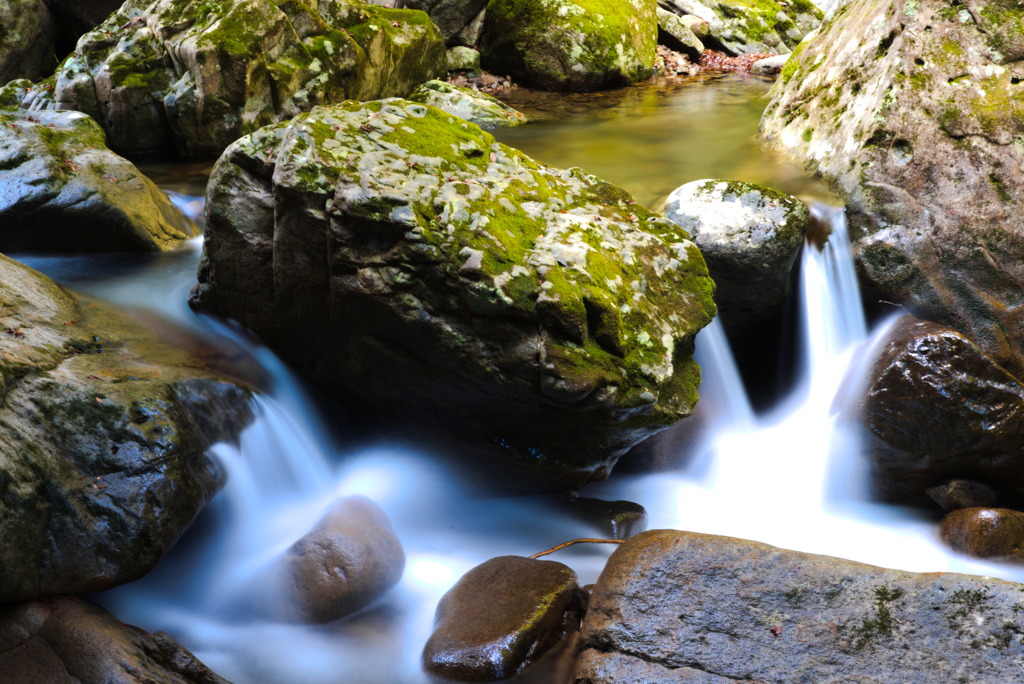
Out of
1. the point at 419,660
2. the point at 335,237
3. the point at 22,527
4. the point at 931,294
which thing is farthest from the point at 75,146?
the point at 931,294

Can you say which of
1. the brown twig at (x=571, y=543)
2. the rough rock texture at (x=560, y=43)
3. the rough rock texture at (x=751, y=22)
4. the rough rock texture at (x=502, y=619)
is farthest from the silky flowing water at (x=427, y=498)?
the rough rock texture at (x=751, y=22)

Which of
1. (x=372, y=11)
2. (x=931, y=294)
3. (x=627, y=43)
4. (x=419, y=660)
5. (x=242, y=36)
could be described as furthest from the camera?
(x=627, y=43)

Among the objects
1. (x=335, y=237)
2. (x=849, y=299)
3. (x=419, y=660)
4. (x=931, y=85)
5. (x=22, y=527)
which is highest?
(x=931, y=85)

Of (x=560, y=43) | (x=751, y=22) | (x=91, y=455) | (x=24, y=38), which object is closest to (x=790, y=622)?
(x=91, y=455)

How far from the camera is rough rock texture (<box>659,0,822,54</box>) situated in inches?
644

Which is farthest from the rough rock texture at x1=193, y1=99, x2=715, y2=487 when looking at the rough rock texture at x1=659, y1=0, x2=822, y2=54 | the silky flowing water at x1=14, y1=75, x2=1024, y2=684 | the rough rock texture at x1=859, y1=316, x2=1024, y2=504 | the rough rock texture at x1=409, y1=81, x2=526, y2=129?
the rough rock texture at x1=659, y1=0, x2=822, y2=54

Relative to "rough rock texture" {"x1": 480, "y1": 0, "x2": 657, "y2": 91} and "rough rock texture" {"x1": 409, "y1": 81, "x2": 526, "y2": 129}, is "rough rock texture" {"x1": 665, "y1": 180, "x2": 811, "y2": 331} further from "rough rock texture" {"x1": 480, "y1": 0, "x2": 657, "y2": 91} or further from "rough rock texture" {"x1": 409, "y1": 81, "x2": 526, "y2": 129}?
"rough rock texture" {"x1": 480, "y1": 0, "x2": 657, "y2": 91}

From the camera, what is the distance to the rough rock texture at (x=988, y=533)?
169 inches

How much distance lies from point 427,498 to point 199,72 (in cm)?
569

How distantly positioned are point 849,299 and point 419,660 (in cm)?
402

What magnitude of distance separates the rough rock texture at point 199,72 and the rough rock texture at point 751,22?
1054 centimetres

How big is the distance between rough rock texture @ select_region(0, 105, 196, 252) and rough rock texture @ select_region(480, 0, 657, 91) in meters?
8.02

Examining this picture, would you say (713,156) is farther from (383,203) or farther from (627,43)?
(627,43)

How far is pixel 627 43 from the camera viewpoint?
528 inches
